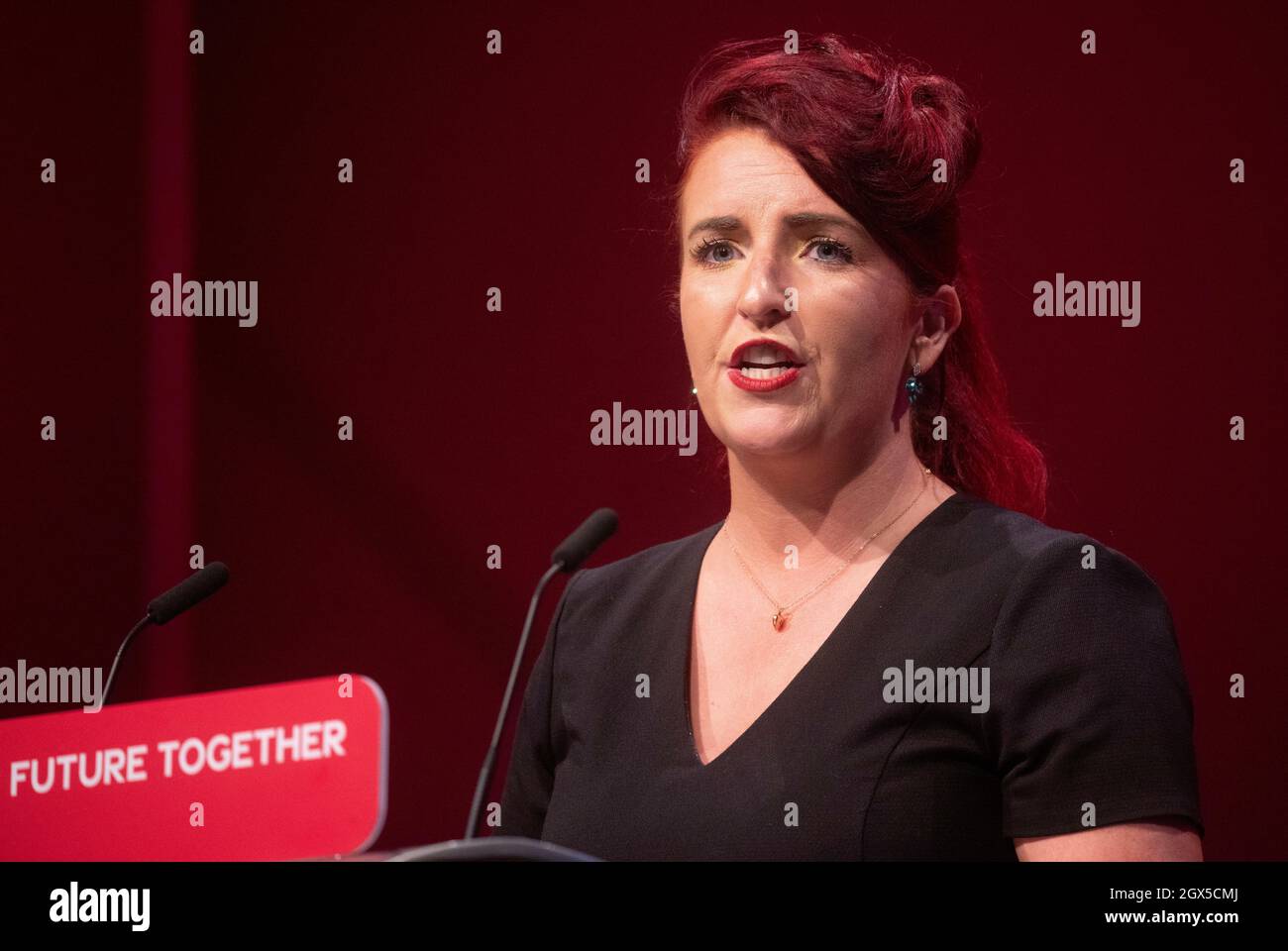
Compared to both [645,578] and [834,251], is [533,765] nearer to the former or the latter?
[645,578]

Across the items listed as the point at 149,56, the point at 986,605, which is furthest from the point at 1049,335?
the point at 149,56

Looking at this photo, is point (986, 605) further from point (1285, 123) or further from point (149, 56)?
point (149, 56)

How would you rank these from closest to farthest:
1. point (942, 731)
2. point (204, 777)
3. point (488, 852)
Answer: point (488, 852) < point (204, 777) < point (942, 731)

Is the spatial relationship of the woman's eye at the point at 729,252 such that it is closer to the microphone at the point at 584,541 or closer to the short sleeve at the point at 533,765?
the microphone at the point at 584,541

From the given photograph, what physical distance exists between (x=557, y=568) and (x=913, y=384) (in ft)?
1.86

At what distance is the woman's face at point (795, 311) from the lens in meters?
1.64

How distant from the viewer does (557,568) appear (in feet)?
4.69

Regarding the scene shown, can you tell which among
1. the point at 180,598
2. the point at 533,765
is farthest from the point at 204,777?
the point at 533,765

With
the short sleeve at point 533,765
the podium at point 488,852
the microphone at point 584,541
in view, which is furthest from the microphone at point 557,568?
the short sleeve at point 533,765

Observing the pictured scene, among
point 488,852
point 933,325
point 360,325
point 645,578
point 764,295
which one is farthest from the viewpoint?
point 360,325

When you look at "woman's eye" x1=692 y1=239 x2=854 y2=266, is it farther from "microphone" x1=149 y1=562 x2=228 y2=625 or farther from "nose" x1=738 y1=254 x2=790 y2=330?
"microphone" x1=149 y1=562 x2=228 y2=625

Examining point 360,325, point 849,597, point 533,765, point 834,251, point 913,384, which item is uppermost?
point 360,325

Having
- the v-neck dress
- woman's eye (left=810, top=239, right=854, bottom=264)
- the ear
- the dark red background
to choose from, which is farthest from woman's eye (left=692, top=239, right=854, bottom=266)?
the dark red background

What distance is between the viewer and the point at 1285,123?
6.83ft
